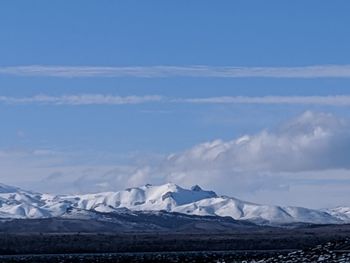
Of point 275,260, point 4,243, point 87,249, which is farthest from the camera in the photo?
point 4,243

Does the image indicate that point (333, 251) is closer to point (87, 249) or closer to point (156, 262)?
point (156, 262)

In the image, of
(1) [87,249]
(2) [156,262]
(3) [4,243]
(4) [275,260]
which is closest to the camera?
(4) [275,260]

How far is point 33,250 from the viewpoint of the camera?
14588 centimetres

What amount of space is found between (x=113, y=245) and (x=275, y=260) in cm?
9067

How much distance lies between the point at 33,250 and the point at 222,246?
89.9 feet

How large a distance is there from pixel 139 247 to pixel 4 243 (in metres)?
24.8

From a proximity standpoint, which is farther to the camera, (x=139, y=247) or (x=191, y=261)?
(x=139, y=247)

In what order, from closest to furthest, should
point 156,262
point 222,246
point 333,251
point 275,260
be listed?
point 275,260, point 333,251, point 156,262, point 222,246

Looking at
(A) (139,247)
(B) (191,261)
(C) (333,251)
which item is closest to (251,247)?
(A) (139,247)

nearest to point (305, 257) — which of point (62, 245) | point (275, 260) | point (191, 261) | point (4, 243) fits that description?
point (275, 260)

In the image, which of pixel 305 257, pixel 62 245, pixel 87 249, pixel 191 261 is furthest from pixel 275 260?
pixel 62 245

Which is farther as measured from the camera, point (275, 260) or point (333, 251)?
point (333, 251)

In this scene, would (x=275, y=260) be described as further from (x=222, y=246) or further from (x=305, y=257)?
(x=222, y=246)

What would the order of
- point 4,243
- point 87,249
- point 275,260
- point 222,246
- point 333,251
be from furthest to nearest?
point 4,243 < point 222,246 < point 87,249 < point 333,251 < point 275,260
